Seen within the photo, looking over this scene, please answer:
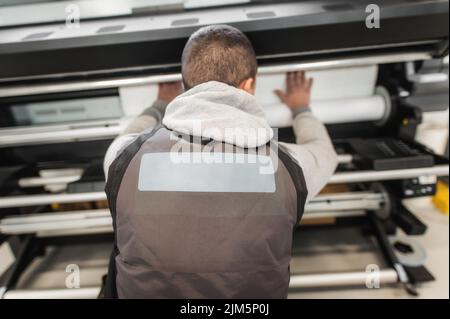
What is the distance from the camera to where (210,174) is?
2.26ft

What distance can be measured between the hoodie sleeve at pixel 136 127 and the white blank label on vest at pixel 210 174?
0.62ft

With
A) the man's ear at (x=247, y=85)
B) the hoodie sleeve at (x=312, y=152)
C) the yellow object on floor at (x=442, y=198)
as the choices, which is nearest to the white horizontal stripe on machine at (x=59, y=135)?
the man's ear at (x=247, y=85)

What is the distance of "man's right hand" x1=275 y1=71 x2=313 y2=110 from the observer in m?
1.15

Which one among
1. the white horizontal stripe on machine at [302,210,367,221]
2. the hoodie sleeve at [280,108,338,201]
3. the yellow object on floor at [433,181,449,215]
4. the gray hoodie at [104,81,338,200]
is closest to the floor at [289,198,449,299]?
the yellow object on floor at [433,181,449,215]

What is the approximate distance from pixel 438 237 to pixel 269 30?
1.41 metres

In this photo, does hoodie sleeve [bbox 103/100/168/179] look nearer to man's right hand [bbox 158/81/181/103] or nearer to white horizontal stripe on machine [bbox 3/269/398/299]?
man's right hand [bbox 158/81/181/103]

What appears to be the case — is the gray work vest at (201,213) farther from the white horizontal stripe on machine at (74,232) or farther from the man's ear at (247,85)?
the white horizontal stripe on machine at (74,232)

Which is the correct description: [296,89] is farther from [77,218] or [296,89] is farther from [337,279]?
[77,218]

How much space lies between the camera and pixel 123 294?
0.82 meters

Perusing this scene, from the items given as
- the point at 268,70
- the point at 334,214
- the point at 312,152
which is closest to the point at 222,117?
the point at 312,152

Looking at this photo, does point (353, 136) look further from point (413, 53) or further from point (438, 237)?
point (438, 237)

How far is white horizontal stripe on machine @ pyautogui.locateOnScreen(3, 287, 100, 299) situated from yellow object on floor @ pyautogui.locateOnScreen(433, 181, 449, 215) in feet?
6.15
